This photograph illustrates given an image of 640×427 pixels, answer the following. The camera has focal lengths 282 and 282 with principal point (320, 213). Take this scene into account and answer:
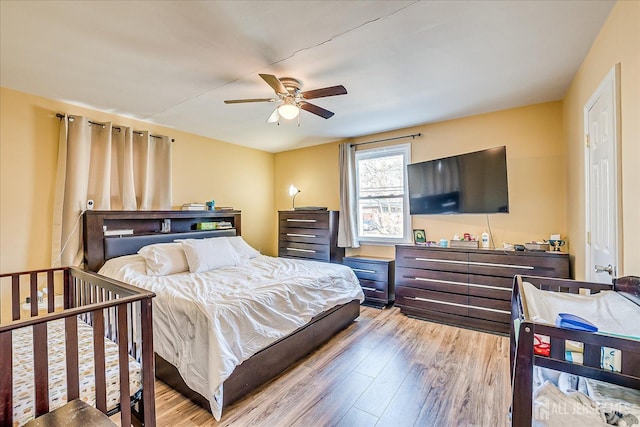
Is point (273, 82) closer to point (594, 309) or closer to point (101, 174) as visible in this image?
point (594, 309)

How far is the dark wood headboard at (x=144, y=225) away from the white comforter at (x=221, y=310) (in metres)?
0.26

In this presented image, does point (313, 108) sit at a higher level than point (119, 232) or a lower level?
higher

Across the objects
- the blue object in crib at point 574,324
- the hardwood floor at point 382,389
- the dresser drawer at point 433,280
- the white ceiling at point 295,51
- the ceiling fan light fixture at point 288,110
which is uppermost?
the white ceiling at point 295,51

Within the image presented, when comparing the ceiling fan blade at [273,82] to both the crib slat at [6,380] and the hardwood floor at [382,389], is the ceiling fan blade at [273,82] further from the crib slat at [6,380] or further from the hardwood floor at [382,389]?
the hardwood floor at [382,389]

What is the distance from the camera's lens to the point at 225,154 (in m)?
4.57

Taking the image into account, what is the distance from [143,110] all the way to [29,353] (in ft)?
8.57

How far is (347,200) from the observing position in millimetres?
4398

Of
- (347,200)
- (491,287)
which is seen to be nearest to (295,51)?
(347,200)

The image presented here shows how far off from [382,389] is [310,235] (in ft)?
8.78

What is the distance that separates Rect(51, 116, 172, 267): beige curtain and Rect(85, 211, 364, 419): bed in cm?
18

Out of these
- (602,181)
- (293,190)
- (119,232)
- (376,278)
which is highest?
(293,190)

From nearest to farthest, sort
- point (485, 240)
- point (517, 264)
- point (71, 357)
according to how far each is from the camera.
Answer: point (71, 357) < point (517, 264) < point (485, 240)

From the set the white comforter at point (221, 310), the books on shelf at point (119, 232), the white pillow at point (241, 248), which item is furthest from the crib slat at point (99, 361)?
the white pillow at point (241, 248)

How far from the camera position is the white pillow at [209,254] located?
3.14 metres
